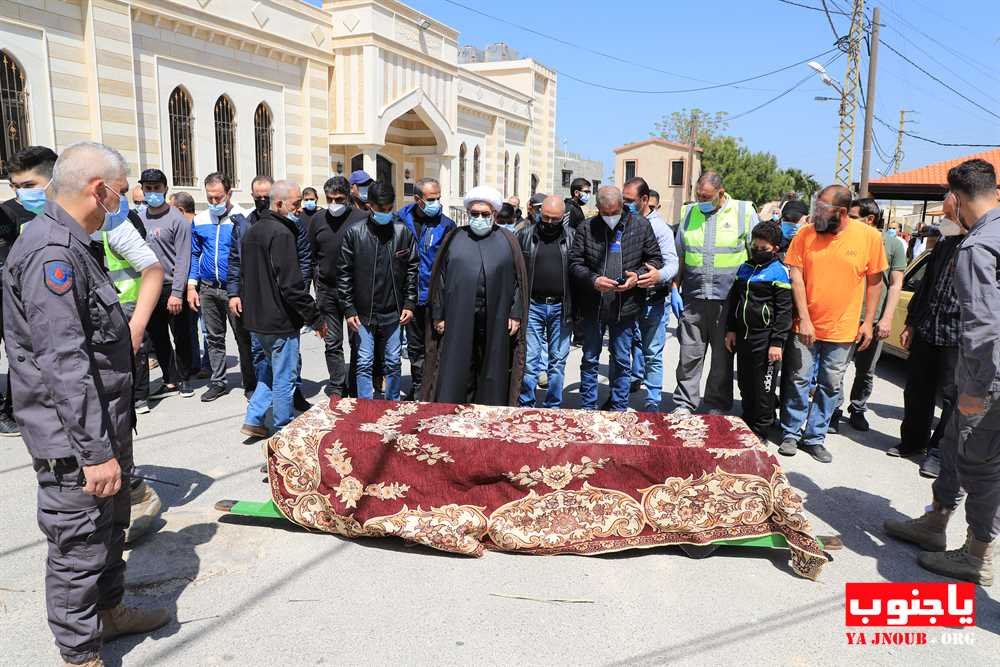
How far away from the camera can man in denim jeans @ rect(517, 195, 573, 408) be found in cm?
609

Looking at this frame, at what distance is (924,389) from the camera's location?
5441mm

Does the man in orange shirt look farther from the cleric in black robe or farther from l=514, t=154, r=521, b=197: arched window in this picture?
l=514, t=154, r=521, b=197: arched window

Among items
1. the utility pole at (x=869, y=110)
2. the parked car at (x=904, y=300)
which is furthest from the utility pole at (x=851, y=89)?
the parked car at (x=904, y=300)

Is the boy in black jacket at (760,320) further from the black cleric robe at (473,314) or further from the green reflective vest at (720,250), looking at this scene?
the black cleric robe at (473,314)

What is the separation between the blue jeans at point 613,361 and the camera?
6.09 meters

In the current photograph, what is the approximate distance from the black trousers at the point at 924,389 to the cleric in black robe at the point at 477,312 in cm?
313

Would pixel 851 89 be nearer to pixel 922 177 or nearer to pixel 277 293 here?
pixel 922 177

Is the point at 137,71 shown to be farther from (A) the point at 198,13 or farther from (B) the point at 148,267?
(B) the point at 148,267

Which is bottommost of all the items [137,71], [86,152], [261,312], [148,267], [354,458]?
[354,458]

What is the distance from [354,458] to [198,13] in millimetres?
13792

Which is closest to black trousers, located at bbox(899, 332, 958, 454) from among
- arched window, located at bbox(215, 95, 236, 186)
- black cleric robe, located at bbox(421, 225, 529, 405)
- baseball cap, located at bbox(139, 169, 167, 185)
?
black cleric robe, located at bbox(421, 225, 529, 405)

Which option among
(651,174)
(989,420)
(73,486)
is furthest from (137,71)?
(651,174)

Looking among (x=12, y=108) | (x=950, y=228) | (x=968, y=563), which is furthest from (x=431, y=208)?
(x=12, y=108)

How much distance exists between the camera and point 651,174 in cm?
4425
